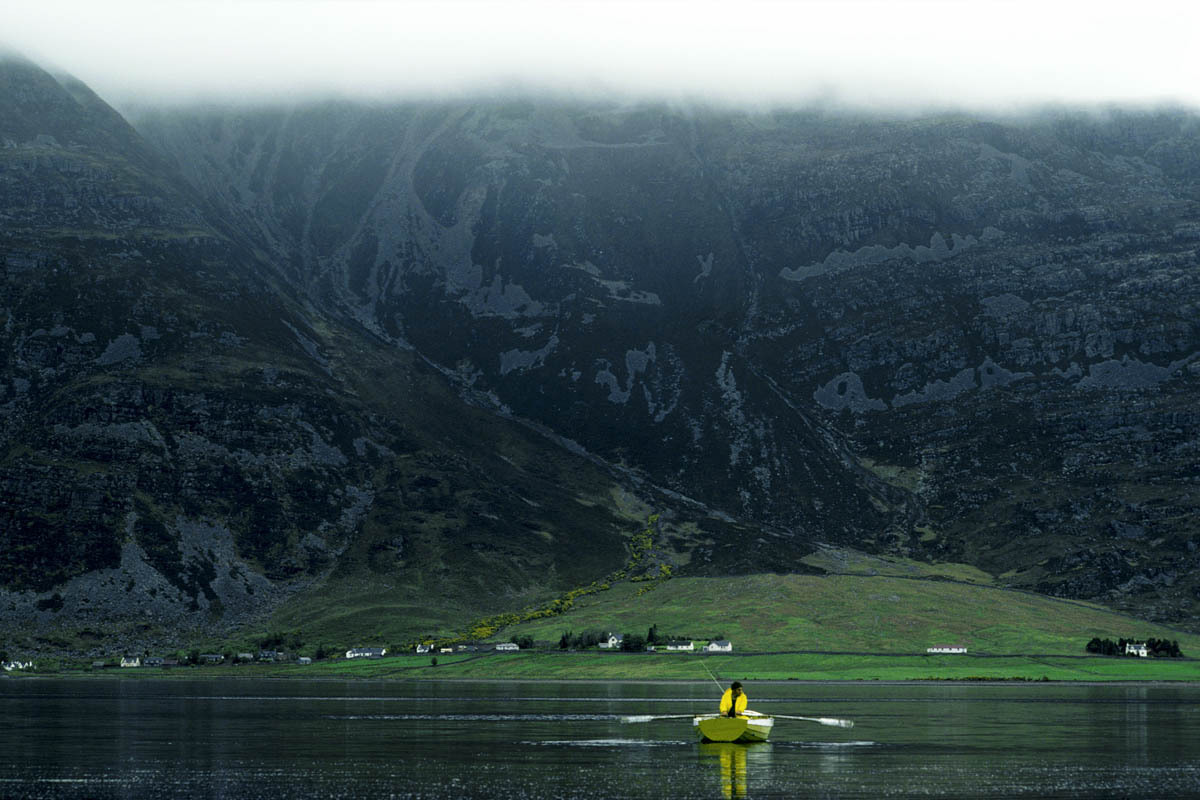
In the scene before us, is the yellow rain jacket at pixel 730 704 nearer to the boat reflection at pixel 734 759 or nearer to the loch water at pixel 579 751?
the boat reflection at pixel 734 759

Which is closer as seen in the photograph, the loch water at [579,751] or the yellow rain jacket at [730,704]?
the loch water at [579,751]

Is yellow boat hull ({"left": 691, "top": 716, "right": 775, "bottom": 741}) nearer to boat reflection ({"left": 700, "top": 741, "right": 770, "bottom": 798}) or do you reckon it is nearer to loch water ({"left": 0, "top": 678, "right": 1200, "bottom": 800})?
boat reflection ({"left": 700, "top": 741, "right": 770, "bottom": 798})

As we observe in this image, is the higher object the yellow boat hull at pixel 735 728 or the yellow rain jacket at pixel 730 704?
the yellow rain jacket at pixel 730 704

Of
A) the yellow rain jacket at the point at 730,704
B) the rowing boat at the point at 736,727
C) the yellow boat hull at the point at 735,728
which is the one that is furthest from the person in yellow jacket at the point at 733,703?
the yellow boat hull at the point at 735,728

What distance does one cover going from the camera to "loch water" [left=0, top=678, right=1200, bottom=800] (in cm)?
8031

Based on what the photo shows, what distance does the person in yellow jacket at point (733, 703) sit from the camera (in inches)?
4464

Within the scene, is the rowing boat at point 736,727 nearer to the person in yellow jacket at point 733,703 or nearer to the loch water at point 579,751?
the person in yellow jacket at point 733,703

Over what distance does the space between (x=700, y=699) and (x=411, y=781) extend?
95874 millimetres

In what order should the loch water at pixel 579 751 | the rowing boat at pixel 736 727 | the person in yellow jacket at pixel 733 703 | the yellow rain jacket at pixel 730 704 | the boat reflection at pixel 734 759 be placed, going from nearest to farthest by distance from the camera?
the loch water at pixel 579 751 < the boat reflection at pixel 734 759 < the rowing boat at pixel 736 727 < the person in yellow jacket at pixel 733 703 < the yellow rain jacket at pixel 730 704

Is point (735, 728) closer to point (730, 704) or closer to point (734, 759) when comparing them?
point (730, 704)

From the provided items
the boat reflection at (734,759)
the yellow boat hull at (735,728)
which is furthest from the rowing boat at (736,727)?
the boat reflection at (734,759)

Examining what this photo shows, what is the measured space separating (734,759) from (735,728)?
42.8 ft

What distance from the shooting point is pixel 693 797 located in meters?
76.8

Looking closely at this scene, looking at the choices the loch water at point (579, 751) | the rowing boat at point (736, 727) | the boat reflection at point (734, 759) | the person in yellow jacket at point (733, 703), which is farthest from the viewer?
the person in yellow jacket at point (733, 703)
